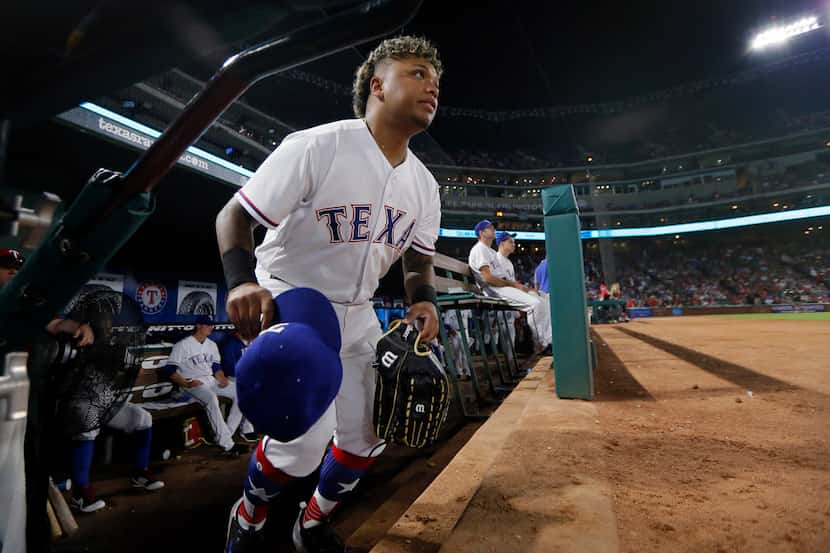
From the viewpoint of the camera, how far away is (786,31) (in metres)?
19.8

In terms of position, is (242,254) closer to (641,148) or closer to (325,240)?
(325,240)

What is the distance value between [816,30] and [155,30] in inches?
1272

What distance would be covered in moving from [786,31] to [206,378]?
2977cm

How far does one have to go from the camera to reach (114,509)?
2750mm

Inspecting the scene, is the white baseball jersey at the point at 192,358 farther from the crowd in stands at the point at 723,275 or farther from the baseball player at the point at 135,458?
the crowd in stands at the point at 723,275

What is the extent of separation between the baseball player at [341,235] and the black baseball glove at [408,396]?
200mm

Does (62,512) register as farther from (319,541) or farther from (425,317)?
(425,317)

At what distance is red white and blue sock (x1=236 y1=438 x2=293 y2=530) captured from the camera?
59.5 inches

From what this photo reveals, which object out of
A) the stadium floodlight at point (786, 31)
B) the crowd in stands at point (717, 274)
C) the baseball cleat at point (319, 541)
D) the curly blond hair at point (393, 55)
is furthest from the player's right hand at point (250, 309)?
the stadium floodlight at point (786, 31)

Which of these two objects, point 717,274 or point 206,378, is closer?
point 206,378

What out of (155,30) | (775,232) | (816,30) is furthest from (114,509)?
(775,232)

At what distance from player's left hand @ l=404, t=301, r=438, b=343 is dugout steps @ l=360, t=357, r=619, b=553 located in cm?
59

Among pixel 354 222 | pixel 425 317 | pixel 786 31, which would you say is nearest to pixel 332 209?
pixel 354 222

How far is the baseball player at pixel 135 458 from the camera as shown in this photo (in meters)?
2.73
